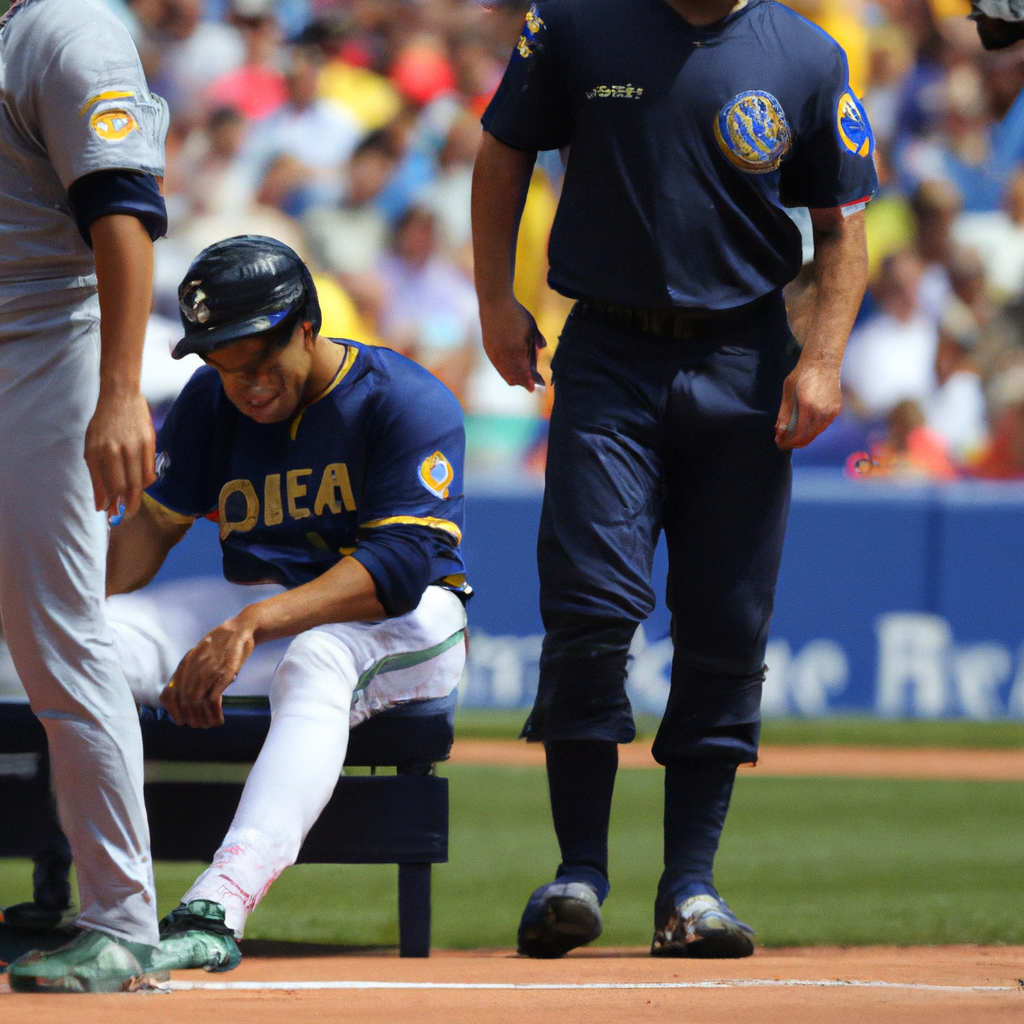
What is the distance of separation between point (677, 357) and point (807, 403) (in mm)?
297

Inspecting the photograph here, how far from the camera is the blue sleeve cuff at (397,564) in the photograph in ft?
11.2

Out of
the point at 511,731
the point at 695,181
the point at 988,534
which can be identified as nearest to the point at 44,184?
the point at 695,181

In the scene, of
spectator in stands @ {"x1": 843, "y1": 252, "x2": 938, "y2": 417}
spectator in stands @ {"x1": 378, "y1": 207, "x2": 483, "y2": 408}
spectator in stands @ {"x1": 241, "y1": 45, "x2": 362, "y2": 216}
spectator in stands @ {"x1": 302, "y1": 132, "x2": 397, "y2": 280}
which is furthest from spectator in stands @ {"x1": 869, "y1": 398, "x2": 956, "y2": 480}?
spectator in stands @ {"x1": 241, "y1": 45, "x2": 362, "y2": 216}

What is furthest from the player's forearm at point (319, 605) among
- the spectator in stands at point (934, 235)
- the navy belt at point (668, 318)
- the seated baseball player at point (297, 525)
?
the spectator in stands at point (934, 235)

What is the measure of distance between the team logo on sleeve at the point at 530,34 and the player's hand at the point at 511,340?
0.52 metres

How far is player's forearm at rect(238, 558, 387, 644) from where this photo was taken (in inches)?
133

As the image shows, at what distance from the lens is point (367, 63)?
1085cm

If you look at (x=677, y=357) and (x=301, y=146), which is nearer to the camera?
(x=677, y=357)

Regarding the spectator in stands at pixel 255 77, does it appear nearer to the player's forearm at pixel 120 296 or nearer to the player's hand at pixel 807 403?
the player's hand at pixel 807 403

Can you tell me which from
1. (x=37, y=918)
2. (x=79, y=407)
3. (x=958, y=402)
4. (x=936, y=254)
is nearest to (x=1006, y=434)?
(x=958, y=402)

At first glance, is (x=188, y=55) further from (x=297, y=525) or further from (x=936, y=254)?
(x=297, y=525)

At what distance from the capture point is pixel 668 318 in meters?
3.46

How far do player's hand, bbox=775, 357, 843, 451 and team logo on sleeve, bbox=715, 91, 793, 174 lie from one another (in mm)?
415

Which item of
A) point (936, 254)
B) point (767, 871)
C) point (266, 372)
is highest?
point (936, 254)
